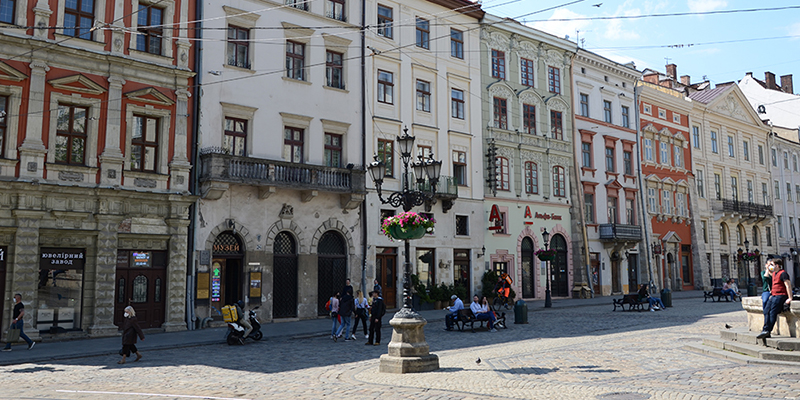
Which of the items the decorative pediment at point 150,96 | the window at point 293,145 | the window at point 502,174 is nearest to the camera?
the decorative pediment at point 150,96

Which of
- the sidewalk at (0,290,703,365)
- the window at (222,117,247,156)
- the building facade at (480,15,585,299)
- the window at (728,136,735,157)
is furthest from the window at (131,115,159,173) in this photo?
the window at (728,136,735,157)

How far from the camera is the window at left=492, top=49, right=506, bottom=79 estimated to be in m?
36.1

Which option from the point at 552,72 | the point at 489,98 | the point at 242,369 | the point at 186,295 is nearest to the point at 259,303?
the point at 186,295

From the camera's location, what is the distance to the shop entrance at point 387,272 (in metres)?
→ 29.9

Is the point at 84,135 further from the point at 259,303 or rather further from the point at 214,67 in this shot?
the point at 259,303

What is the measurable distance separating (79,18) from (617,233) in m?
31.3

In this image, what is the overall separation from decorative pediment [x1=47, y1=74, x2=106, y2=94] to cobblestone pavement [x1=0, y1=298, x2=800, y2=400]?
959 cm

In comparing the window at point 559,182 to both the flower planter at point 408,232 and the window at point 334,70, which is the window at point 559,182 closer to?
the window at point 334,70

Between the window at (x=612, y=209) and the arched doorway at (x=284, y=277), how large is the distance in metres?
23.0

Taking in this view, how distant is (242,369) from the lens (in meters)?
13.9

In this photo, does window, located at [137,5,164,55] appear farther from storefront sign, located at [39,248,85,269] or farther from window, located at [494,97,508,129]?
window, located at [494,97,508,129]

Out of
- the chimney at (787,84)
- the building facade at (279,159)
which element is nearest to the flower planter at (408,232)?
the building facade at (279,159)

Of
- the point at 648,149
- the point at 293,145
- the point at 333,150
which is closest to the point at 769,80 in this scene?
the point at 648,149

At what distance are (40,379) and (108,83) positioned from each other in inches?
486
